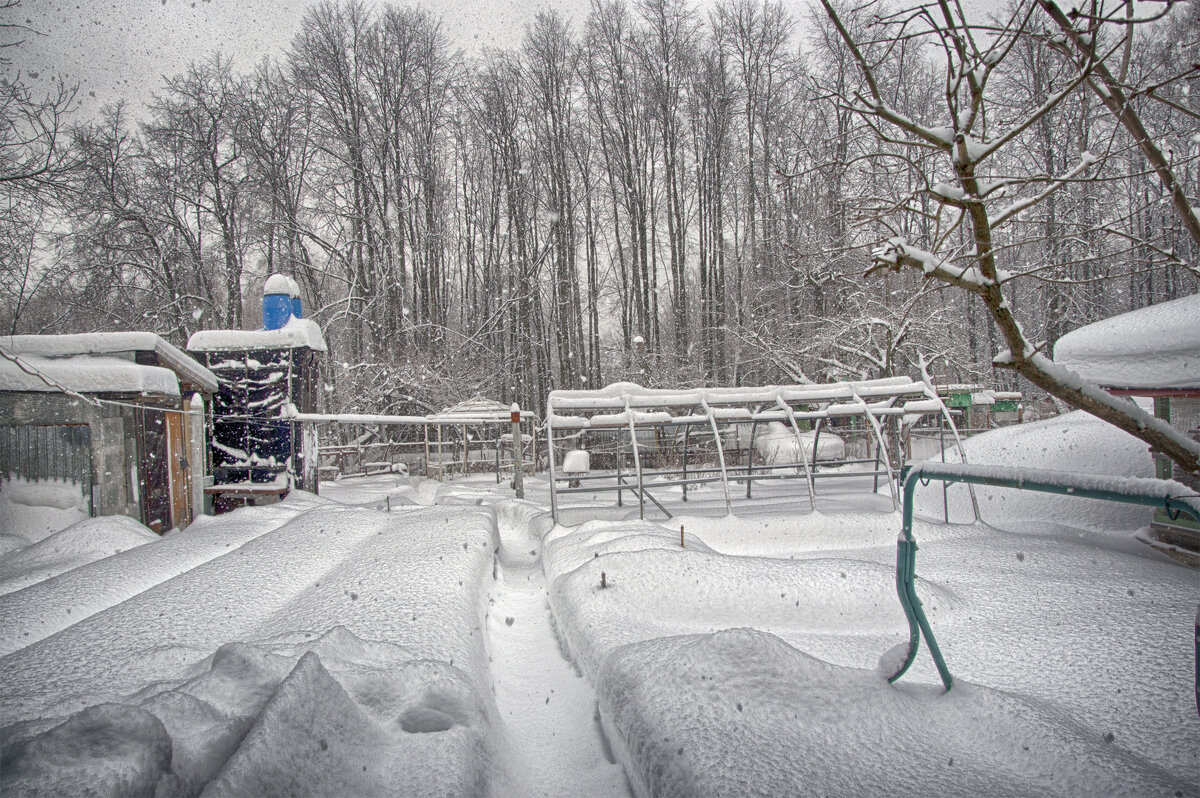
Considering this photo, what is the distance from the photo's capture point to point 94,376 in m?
6.69

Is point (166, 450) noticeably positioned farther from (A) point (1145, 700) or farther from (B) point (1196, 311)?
(B) point (1196, 311)

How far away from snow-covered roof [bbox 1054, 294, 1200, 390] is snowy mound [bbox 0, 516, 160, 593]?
876 centimetres

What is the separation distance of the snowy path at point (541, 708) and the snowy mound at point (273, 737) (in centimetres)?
39

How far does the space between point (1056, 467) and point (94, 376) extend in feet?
40.5

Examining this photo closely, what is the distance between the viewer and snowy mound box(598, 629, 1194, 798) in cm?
182

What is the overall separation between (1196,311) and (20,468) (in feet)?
39.6

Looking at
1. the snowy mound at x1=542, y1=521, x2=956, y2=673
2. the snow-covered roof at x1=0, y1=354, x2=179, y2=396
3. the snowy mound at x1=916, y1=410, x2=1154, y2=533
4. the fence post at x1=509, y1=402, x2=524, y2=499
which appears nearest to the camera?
the snowy mound at x1=542, y1=521, x2=956, y2=673

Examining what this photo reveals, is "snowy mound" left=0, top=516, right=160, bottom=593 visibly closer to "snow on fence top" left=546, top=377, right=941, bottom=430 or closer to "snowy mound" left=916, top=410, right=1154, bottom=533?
"snow on fence top" left=546, top=377, right=941, bottom=430

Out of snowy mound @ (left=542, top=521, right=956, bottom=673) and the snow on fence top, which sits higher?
the snow on fence top

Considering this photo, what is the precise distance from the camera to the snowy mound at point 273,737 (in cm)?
158

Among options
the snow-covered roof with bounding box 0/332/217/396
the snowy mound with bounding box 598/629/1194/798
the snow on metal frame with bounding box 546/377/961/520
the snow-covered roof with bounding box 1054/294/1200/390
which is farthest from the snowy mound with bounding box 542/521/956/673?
the snow-covered roof with bounding box 0/332/217/396

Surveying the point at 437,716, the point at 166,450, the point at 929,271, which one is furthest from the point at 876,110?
the point at 166,450

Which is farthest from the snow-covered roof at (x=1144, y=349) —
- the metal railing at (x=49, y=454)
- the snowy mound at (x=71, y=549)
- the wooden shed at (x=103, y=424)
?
the metal railing at (x=49, y=454)

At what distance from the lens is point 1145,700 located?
103 inches
